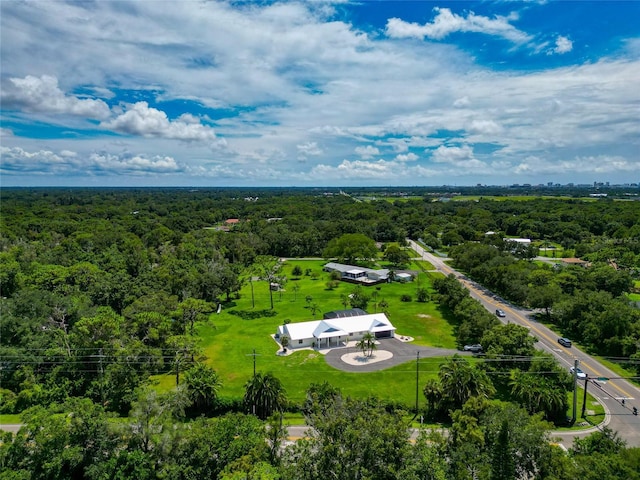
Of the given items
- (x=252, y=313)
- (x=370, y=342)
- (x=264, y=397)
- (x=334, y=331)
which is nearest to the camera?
(x=264, y=397)

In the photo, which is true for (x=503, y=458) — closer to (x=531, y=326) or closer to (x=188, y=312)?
(x=531, y=326)

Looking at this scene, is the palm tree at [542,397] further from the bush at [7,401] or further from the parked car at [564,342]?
the bush at [7,401]

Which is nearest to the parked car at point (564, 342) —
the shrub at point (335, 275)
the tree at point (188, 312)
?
the shrub at point (335, 275)

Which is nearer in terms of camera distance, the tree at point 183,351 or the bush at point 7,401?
the bush at point 7,401

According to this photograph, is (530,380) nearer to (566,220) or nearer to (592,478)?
(592,478)

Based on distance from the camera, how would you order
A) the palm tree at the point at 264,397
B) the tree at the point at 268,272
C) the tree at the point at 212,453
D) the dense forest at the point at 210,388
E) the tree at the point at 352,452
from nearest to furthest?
the tree at the point at 352,452
the dense forest at the point at 210,388
the tree at the point at 212,453
the palm tree at the point at 264,397
the tree at the point at 268,272

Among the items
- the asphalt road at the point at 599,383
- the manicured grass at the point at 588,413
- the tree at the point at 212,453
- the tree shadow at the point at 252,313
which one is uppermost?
the tree at the point at 212,453

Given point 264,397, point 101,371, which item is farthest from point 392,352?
point 101,371
